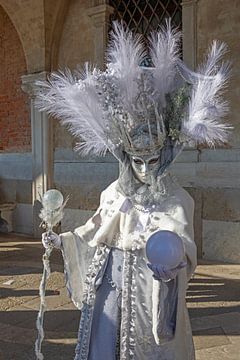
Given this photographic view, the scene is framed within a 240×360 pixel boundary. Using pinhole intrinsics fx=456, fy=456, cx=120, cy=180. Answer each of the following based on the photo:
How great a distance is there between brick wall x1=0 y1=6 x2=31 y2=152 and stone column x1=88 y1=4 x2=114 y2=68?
190 centimetres

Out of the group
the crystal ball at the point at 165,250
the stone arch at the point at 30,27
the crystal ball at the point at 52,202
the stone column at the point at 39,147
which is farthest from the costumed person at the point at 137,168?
the stone arch at the point at 30,27

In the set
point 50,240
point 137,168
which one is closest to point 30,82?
point 50,240

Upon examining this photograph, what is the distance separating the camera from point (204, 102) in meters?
Result: 1.94

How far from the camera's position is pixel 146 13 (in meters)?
6.99

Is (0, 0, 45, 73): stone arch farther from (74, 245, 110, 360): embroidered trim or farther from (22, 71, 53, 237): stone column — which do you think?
(74, 245, 110, 360): embroidered trim

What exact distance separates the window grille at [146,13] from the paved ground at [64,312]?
11.8ft

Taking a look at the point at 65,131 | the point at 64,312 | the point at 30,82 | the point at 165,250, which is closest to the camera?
the point at 165,250

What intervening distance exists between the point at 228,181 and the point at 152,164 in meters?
4.22

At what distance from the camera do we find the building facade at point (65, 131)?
19.7 ft

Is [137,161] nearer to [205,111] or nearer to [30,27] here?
[205,111]

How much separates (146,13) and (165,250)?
6159 millimetres

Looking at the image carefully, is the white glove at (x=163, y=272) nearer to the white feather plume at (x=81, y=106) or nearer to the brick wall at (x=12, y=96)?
the white feather plume at (x=81, y=106)

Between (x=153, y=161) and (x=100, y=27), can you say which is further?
(x=100, y=27)

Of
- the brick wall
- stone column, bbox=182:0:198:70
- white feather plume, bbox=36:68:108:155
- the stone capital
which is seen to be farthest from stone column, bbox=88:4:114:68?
white feather plume, bbox=36:68:108:155
